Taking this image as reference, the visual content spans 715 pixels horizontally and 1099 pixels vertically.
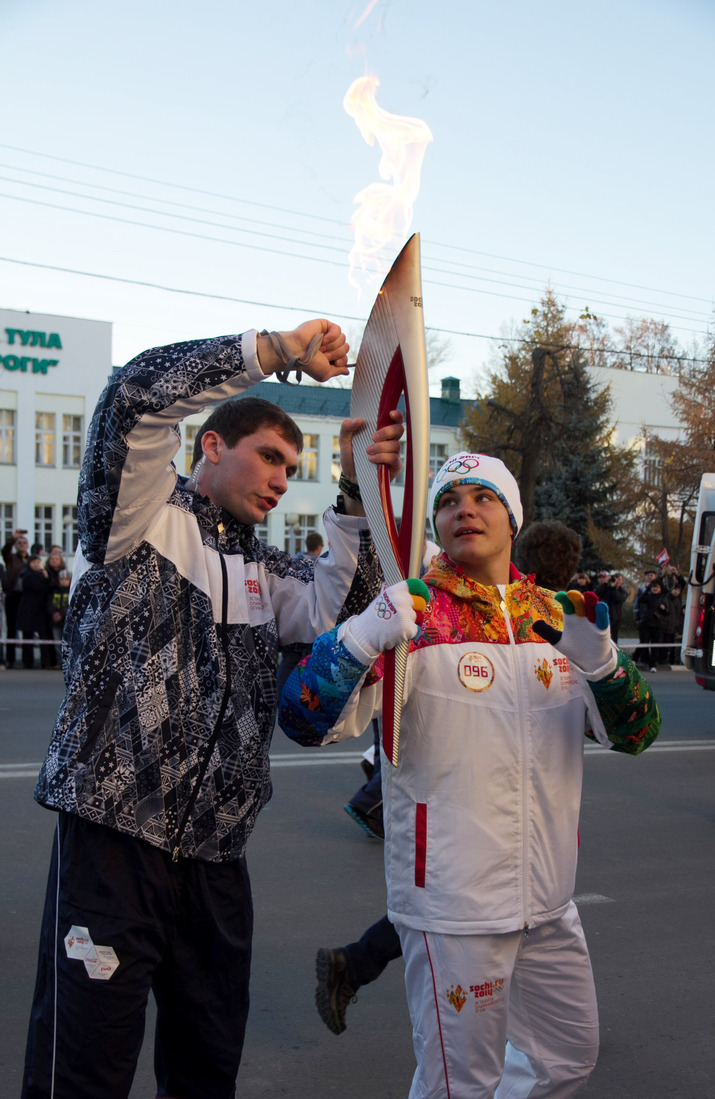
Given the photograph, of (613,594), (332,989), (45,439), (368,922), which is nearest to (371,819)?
(368,922)

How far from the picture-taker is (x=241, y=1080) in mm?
3375

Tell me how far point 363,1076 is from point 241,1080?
0.40m

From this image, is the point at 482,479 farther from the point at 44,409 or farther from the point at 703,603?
the point at 44,409

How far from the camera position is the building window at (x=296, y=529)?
42.8m

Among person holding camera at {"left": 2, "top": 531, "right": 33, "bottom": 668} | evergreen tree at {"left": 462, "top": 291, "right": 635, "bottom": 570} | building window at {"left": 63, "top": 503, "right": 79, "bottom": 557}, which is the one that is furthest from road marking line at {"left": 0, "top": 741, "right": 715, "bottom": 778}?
building window at {"left": 63, "top": 503, "right": 79, "bottom": 557}

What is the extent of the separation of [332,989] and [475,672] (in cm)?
166

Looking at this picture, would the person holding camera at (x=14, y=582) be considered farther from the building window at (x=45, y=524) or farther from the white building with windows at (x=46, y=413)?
the building window at (x=45, y=524)

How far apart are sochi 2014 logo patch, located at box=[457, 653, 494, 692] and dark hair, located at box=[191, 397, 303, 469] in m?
0.66

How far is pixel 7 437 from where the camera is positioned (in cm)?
3678

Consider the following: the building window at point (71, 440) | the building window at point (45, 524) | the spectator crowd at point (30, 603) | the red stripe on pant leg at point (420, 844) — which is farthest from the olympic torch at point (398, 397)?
the building window at point (71, 440)

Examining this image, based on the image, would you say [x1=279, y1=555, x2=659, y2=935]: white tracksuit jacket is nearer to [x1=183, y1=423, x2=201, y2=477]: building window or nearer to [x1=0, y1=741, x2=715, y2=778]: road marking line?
[x1=0, y1=741, x2=715, y2=778]: road marking line

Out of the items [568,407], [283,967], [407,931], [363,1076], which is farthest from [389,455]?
[568,407]

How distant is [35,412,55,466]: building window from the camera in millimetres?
37125

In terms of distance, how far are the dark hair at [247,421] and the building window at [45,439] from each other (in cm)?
3630
